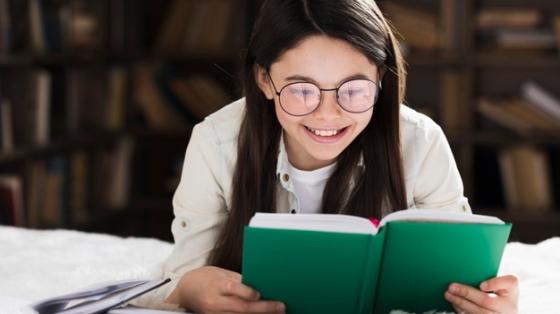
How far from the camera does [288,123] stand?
1.41 metres

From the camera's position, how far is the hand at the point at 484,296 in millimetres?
1258

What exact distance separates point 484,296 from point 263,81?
1.56 feet

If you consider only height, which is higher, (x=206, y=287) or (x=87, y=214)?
(x=206, y=287)

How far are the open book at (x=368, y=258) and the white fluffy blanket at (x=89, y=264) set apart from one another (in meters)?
0.22

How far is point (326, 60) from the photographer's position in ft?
4.41

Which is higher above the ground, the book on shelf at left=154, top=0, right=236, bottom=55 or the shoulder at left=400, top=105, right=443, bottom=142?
the book on shelf at left=154, top=0, right=236, bottom=55

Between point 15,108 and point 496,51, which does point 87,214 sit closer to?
point 15,108

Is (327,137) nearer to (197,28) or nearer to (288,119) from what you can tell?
(288,119)

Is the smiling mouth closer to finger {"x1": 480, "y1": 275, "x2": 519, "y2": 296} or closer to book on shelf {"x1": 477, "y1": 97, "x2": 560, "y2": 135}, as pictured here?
finger {"x1": 480, "y1": 275, "x2": 519, "y2": 296}

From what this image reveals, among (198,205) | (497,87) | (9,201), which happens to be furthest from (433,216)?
(497,87)

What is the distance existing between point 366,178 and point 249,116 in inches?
Answer: 8.6

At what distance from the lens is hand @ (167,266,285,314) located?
1249 mm

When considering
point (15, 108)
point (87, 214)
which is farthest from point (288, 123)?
point (87, 214)

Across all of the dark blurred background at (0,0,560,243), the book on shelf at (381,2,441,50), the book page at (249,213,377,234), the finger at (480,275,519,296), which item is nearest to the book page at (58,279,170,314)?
the book page at (249,213,377,234)
